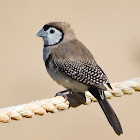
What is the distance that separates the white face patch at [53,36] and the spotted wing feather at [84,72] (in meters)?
0.51

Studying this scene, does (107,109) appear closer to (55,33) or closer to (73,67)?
(73,67)

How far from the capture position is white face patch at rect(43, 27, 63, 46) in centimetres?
667

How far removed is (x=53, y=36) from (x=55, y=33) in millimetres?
63

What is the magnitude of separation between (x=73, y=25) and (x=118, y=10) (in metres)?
1.28

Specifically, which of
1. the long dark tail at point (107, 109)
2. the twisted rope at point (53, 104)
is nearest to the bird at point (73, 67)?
the long dark tail at point (107, 109)

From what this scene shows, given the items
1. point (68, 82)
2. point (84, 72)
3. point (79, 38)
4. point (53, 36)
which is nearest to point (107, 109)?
point (84, 72)

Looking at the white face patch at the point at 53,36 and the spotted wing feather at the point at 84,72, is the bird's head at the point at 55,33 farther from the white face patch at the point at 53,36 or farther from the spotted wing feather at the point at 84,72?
the spotted wing feather at the point at 84,72

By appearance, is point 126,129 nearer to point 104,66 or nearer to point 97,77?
point 104,66

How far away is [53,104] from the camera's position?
5.18m

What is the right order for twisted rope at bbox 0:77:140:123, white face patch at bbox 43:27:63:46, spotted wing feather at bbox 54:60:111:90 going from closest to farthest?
twisted rope at bbox 0:77:140:123 < spotted wing feather at bbox 54:60:111:90 < white face patch at bbox 43:27:63:46

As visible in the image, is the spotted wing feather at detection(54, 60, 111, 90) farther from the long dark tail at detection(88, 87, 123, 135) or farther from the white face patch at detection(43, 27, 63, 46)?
the white face patch at detection(43, 27, 63, 46)

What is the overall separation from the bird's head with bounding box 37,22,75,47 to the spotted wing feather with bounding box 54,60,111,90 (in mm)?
557

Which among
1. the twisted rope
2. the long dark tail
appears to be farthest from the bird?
the twisted rope

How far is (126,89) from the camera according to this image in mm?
5699
